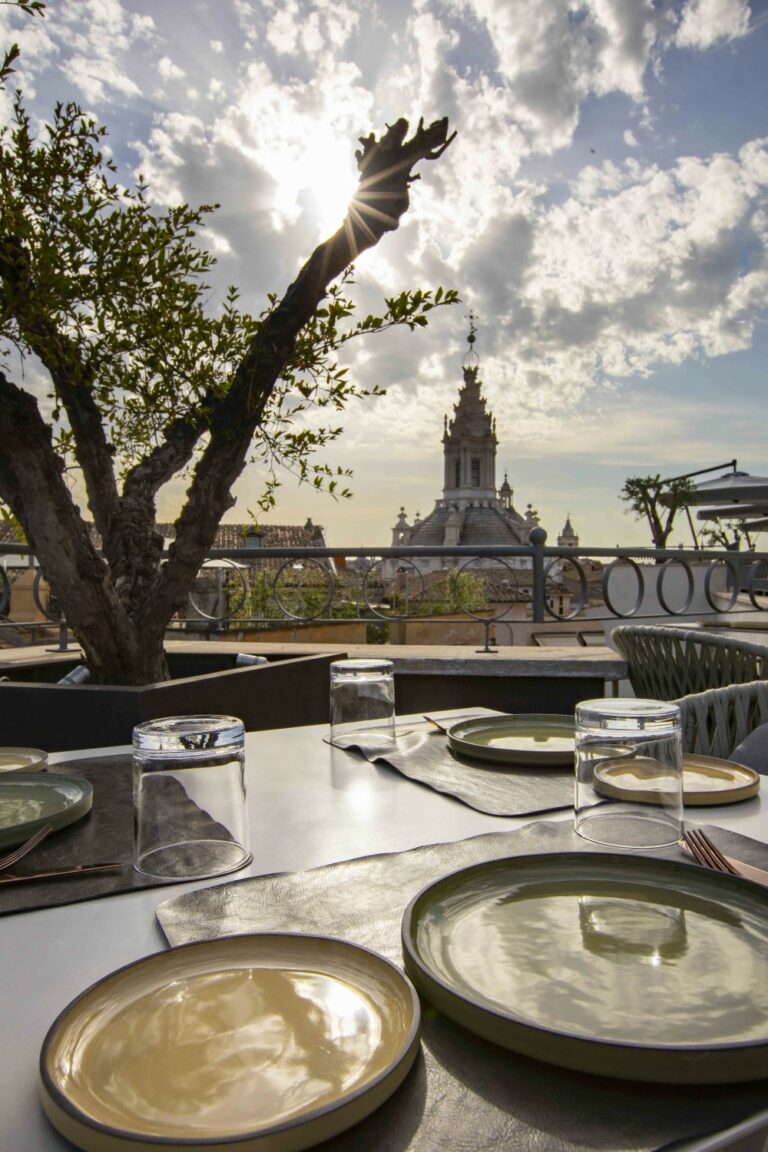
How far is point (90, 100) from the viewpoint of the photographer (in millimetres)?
2381

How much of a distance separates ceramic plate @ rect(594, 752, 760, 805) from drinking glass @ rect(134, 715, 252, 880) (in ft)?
1.45

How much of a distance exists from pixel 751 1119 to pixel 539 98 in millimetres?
7537

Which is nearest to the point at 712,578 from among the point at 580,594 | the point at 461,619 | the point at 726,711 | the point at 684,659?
the point at 580,594

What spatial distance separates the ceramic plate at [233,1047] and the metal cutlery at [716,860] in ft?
1.25

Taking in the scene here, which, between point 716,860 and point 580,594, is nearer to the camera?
point 716,860

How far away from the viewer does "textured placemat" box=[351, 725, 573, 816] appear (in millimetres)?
1074

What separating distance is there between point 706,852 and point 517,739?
61 cm

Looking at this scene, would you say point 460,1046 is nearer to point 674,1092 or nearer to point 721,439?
point 674,1092

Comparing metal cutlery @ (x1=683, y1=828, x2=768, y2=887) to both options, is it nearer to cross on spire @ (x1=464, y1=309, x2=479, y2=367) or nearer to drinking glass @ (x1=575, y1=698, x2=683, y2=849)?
drinking glass @ (x1=575, y1=698, x2=683, y2=849)

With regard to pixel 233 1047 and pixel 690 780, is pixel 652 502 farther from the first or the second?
pixel 233 1047

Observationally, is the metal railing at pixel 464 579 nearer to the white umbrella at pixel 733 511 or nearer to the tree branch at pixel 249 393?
the tree branch at pixel 249 393

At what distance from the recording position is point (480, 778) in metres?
1.20

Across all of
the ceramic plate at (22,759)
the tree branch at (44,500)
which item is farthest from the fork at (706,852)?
the tree branch at (44,500)

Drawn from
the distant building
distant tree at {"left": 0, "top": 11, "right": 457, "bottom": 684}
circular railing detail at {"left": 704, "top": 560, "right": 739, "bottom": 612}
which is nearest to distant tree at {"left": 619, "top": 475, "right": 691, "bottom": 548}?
circular railing detail at {"left": 704, "top": 560, "right": 739, "bottom": 612}
